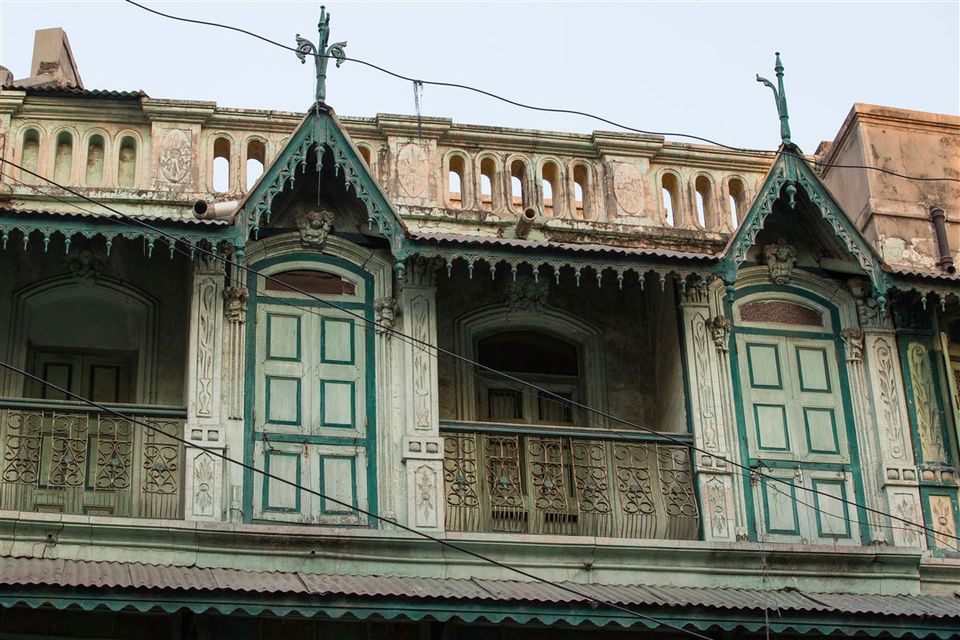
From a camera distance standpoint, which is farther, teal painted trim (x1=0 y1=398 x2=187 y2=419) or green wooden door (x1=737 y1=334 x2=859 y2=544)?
green wooden door (x1=737 y1=334 x2=859 y2=544)

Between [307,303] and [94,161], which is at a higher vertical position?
[94,161]

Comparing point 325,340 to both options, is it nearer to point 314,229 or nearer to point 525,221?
point 314,229

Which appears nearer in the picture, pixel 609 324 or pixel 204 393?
pixel 204 393

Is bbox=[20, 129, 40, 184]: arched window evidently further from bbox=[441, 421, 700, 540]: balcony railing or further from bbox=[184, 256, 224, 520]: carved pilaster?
bbox=[441, 421, 700, 540]: balcony railing

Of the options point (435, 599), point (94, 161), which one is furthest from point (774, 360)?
point (94, 161)

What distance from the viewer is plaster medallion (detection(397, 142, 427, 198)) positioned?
57.8ft

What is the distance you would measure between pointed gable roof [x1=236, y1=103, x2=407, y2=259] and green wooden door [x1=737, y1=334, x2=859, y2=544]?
3.76m

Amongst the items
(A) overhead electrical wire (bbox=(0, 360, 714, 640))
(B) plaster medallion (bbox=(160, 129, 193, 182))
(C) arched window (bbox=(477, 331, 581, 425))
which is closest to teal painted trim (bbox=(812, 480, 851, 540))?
(A) overhead electrical wire (bbox=(0, 360, 714, 640))

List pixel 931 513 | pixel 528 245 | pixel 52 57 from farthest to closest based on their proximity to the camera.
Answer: pixel 52 57
pixel 931 513
pixel 528 245

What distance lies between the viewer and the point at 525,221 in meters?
17.1

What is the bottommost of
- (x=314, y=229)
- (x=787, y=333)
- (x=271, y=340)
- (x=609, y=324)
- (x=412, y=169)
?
(x=271, y=340)

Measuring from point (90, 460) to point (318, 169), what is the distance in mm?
3418

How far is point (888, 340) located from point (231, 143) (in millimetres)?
6894

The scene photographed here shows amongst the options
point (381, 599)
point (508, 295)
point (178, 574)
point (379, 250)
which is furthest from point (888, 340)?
point (178, 574)
